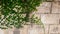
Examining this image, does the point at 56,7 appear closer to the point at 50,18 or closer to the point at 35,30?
the point at 50,18

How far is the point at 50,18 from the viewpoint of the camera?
3.57ft

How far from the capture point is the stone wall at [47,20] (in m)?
1.07

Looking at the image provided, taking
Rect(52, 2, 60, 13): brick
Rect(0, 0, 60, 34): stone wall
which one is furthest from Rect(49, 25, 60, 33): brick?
Rect(52, 2, 60, 13): brick

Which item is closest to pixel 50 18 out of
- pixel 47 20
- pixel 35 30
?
pixel 47 20

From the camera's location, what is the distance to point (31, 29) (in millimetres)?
1093

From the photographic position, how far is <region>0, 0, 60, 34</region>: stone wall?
107cm

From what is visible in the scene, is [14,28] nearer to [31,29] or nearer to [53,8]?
[31,29]

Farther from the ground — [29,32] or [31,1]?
[31,1]

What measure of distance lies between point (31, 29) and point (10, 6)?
412mm

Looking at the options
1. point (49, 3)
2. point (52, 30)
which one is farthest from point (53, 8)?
point (52, 30)

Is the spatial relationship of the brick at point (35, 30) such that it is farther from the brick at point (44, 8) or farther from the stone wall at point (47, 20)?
the brick at point (44, 8)

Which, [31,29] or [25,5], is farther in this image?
[31,29]

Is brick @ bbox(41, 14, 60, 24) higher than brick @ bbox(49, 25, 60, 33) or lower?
higher

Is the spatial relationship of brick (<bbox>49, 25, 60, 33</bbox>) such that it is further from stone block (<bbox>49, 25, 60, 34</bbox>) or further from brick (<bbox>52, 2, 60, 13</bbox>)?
brick (<bbox>52, 2, 60, 13</bbox>)
